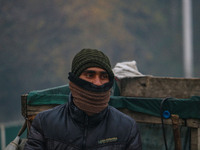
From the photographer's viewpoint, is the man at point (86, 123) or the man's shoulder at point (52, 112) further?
the man's shoulder at point (52, 112)

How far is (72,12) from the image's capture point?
15211 millimetres

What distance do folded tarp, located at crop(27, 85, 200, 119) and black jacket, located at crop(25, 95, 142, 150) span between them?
630mm

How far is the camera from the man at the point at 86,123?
1.90 m

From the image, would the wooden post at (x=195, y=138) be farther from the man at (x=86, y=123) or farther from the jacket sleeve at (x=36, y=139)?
the jacket sleeve at (x=36, y=139)

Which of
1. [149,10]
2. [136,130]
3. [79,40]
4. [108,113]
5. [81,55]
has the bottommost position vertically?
[136,130]

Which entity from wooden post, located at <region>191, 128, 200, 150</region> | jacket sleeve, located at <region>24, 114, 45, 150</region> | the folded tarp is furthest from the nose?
wooden post, located at <region>191, 128, 200, 150</region>

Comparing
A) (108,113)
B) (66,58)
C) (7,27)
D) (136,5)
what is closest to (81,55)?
(108,113)

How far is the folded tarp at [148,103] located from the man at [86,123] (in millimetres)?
653

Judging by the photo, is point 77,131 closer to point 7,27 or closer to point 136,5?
point 7,27

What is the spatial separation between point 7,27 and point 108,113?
1137cm

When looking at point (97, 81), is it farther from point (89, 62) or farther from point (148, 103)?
point (148, 103)

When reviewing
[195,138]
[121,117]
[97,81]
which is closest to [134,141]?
[121,117]

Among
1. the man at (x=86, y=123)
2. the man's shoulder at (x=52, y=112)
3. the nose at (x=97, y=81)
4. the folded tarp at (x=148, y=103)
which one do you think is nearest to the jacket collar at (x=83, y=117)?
the man at (x=86, y=123)

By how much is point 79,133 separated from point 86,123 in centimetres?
10
